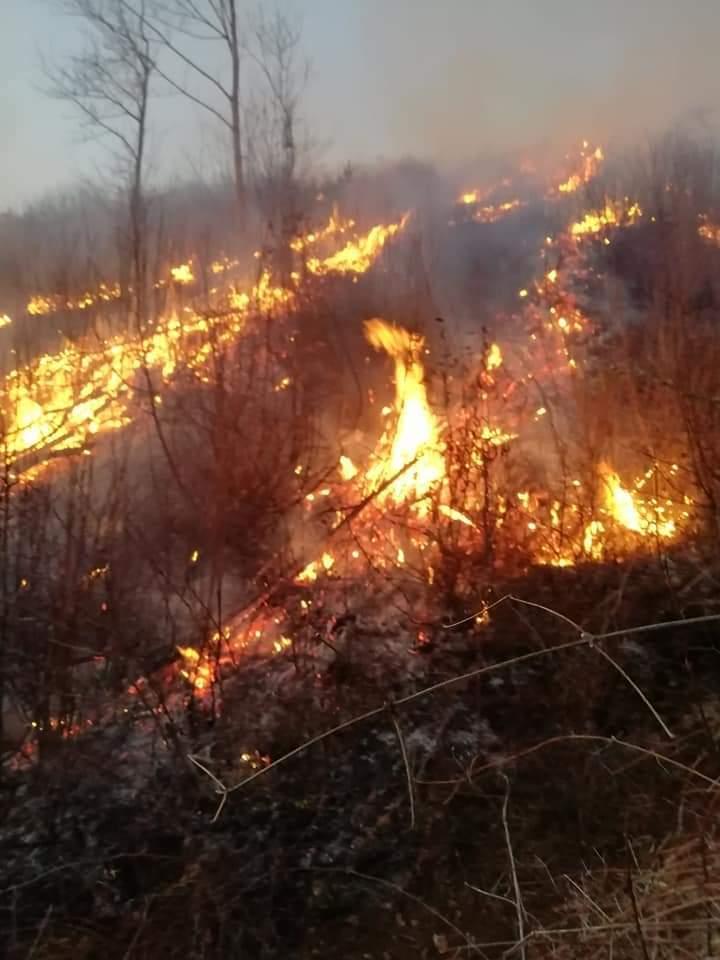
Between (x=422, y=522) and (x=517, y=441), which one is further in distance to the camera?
(x=517, y=441)

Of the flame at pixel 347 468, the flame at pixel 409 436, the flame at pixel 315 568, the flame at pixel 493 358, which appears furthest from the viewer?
the flame at pixel 493 358

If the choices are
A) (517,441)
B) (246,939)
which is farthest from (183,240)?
(246,939)

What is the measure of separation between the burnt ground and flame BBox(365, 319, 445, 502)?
49.0 inches

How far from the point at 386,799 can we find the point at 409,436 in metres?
3.35

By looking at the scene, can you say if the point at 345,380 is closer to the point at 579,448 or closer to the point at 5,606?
the point at 579,448

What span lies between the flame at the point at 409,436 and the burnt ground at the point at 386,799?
124 centimetres

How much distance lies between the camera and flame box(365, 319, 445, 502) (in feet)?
19.0

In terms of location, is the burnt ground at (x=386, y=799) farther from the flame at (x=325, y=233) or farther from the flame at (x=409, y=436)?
the flame at (x=325, y=233)

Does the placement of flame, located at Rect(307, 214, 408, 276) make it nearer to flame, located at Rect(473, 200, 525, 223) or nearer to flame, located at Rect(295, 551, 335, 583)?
flame, located at Rect(473, 200, 525, 223)

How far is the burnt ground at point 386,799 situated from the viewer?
306 cm

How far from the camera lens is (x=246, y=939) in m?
2.98

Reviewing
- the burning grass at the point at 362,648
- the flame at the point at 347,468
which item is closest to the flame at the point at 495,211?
the burning grass at the point at 362,648

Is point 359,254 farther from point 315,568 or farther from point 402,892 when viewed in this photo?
point 402,892

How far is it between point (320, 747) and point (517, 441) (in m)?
3.25
